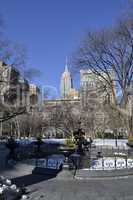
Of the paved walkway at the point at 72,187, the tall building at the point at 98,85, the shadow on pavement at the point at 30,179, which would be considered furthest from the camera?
the tall building at the point at 98,85

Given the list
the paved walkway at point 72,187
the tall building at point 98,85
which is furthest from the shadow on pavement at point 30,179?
the tall building at point 98,85

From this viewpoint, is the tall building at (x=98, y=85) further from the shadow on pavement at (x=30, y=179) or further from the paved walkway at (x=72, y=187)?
the shadow on pavement at (x=30, y=179)

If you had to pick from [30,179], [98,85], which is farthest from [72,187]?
[98,85]

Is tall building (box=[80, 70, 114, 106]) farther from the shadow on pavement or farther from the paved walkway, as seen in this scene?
the shadow on pavement

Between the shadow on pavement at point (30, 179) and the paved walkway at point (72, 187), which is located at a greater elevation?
the shadow on pavement at point (30, 179)

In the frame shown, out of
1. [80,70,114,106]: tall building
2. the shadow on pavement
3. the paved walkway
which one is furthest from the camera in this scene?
[80,70,114,106]: tall building

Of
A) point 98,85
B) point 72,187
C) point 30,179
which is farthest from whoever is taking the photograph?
point 98,85

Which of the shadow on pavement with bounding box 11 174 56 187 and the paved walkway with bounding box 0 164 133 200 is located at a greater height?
the shadow on pavement with bounding box 11 174 56 187

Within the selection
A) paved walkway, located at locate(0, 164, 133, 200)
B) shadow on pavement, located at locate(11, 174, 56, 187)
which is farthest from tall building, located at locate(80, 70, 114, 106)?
shadow on pavement, located at locate(11, 174, 56, 187)

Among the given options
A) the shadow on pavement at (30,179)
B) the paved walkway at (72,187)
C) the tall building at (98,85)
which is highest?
the tall building at (98,85)

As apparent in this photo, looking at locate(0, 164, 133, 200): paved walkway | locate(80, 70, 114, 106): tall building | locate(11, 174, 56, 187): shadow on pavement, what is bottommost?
locate(0, 164, 133, 200): paved walkway

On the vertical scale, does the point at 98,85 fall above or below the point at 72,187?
above

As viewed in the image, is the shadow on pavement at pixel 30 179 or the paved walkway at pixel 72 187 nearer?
the paved walkway at pixel 72 187

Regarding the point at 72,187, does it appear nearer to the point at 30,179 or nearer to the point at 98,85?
the point at 30,179
